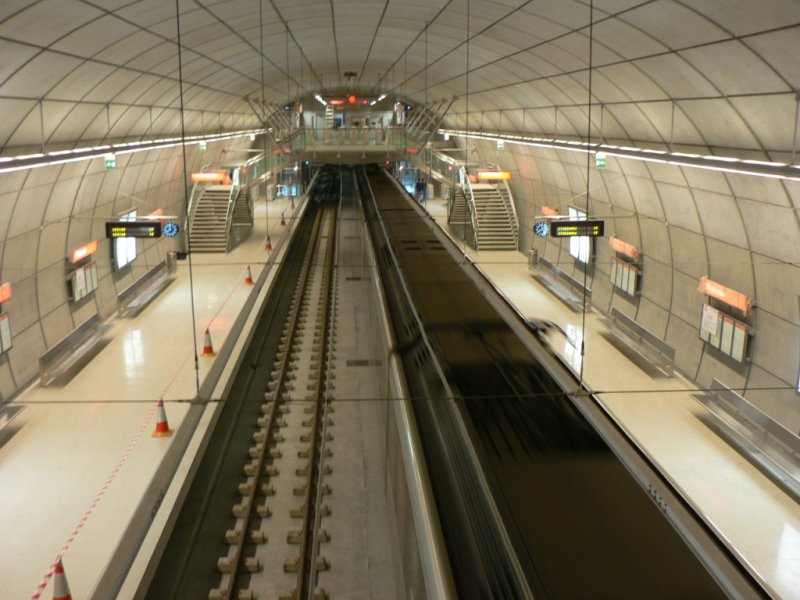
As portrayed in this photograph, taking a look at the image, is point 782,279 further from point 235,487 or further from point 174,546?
point 174,546

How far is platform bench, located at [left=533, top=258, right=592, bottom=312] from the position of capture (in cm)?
1859

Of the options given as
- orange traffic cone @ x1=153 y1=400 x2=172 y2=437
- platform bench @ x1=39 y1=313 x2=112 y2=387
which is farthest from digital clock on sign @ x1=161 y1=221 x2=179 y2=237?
orange traffic cone @ x1=153 y1=400 x2=172 y2=437

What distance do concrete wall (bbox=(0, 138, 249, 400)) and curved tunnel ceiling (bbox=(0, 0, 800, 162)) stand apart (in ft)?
3.66

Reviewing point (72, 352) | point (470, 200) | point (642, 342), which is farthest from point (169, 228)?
point (470, 200)

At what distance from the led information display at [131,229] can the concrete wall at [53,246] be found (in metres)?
0.89

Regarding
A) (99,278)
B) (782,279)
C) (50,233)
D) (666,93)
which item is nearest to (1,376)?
(50,233)

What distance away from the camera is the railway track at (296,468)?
7.01m

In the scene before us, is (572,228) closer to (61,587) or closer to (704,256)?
(704,256)

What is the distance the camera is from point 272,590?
273 inches

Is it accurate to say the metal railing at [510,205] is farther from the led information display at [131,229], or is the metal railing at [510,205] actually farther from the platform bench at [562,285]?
the led information display at [131,229]

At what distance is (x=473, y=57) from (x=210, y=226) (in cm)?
1203

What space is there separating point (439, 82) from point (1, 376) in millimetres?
20132

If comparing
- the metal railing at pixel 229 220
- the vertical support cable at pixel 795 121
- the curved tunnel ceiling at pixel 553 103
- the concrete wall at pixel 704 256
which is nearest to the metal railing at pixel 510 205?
the curved tunnel ceiling at pixel 553 103

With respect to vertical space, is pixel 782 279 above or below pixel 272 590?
above
